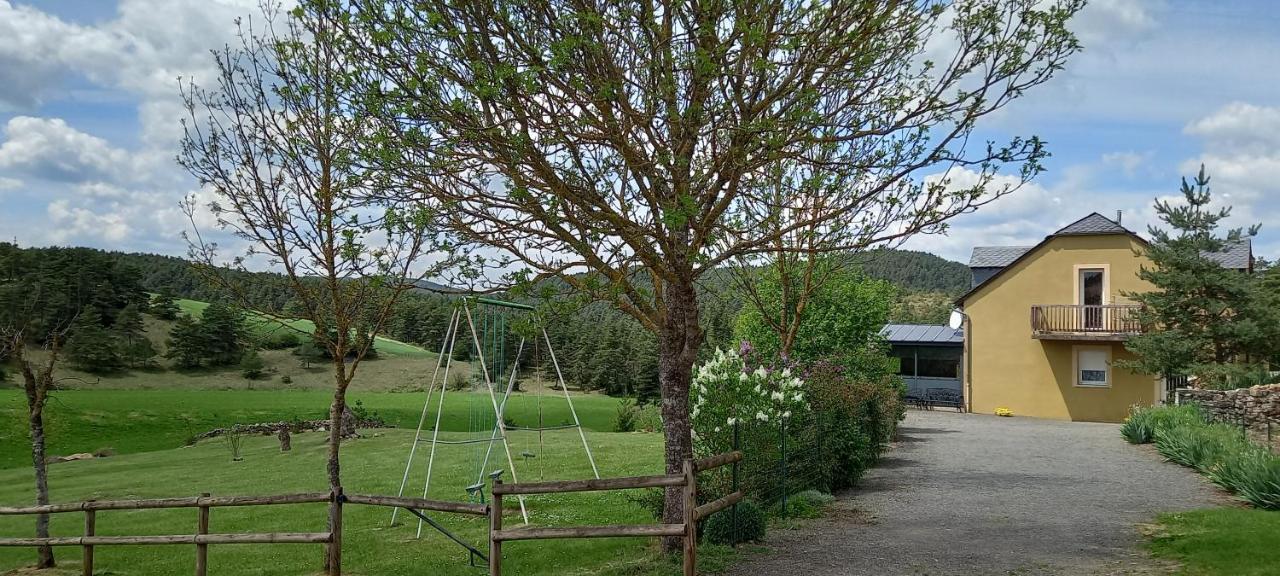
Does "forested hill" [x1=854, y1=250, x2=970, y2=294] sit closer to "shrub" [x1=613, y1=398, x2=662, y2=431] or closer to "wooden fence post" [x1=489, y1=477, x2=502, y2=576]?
"shrub" [x1=613, y1=398, x2=662, y2=431]

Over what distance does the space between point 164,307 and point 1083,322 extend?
5944 cm

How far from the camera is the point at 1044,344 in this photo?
101 ft

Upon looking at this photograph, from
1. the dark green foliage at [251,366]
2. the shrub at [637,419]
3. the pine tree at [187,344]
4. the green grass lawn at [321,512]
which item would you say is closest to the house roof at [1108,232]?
the shrub at [637,419]

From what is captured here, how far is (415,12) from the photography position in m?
7.39

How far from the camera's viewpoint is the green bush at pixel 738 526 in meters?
9.30

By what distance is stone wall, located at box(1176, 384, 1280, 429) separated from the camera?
62.5ft

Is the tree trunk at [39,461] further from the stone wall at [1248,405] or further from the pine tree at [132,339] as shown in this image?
the pine tree at [132,339]

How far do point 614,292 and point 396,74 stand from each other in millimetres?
2780

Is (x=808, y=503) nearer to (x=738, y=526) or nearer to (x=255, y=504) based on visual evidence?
(x=738, y=526)

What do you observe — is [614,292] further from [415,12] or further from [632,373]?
[632,373]

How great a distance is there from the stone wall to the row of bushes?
0.42 meters

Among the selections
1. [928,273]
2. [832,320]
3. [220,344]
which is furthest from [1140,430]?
[928,273]

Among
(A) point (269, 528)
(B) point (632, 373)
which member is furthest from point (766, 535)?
(B) point (632, 373)

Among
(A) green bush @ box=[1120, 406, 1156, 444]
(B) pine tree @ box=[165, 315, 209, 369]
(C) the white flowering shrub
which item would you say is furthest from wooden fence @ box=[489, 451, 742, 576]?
(B) pine tree @ box=[165, 315, 209, 369]
